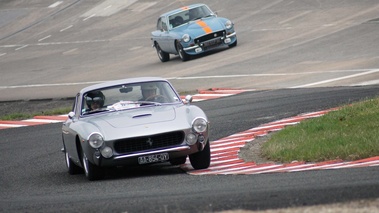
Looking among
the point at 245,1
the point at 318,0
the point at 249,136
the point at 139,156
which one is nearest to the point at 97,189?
the point at 139,156

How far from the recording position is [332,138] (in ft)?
45.6

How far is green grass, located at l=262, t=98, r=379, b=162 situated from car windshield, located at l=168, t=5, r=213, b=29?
15371mm

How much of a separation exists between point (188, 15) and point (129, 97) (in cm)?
1793

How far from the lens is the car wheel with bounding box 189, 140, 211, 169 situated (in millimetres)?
13026

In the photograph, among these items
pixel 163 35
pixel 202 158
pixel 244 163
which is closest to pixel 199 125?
pixel 202 158

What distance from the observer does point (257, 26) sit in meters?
36.1

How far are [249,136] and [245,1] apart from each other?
2615cm

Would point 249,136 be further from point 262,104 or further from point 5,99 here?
point 5,99

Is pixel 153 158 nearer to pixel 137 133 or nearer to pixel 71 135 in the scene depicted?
pixel 137 133

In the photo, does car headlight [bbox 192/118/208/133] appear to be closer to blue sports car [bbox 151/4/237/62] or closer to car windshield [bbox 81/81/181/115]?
car windshield [bbox 81/81/181/115]

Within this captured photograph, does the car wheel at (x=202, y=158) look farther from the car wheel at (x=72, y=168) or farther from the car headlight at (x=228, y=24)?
the car headlight at (x=228, y=24)

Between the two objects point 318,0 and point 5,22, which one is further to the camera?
point 5,22

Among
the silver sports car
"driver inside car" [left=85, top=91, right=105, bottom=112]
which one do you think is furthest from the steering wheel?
"driver inside car" [left=85, top=91, right=105, bottom=112]

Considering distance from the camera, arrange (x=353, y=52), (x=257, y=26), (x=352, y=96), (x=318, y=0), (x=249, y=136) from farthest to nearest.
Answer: (x=318, y=0) → (x=257, y=26) → (x=353, y=52) → (x=352, y=96) → (x=249, y=136)
